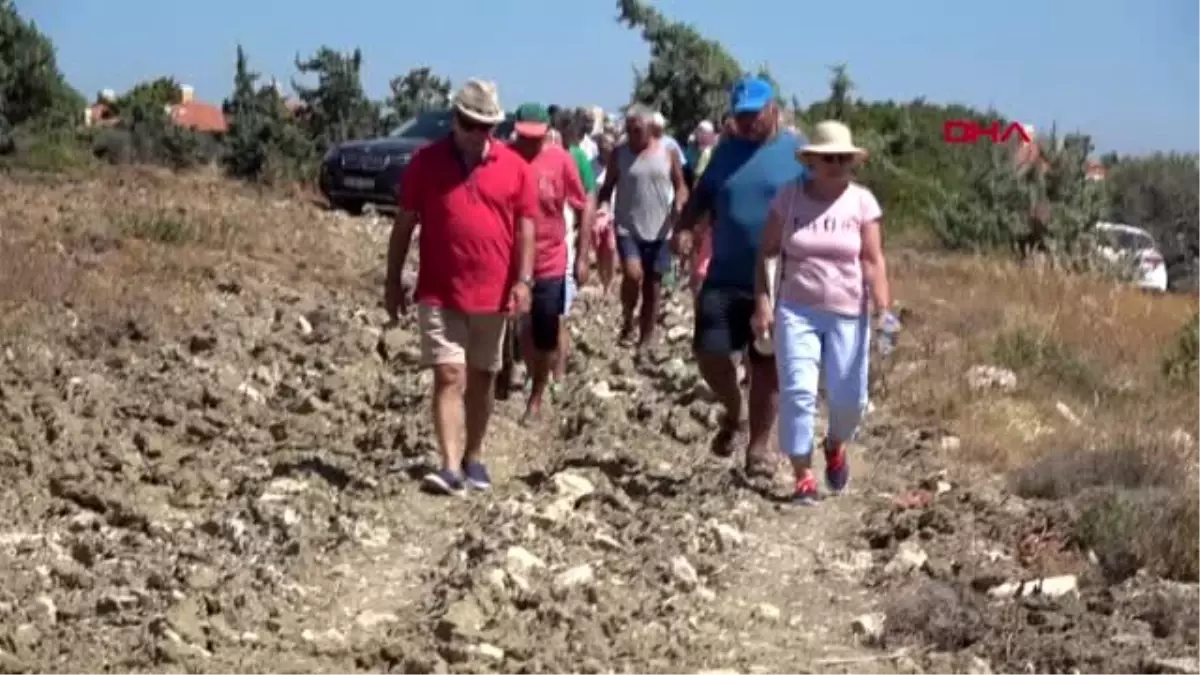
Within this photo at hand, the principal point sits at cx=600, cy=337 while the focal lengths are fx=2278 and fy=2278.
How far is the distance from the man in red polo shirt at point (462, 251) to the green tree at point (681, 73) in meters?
26.1

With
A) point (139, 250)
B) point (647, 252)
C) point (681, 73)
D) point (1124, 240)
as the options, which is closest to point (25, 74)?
point (681, 73)

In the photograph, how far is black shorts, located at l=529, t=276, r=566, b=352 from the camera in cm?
1108

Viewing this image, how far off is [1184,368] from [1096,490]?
18.6 feet

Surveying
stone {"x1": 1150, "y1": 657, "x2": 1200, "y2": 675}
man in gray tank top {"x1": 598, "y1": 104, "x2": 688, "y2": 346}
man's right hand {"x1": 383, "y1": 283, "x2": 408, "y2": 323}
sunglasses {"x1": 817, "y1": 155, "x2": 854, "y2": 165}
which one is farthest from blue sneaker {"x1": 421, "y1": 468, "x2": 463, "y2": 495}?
man in gray tank top {"x1": 598, "y1": 104, "x2": 688, "y2": 346}

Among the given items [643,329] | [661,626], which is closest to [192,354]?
[643,329]

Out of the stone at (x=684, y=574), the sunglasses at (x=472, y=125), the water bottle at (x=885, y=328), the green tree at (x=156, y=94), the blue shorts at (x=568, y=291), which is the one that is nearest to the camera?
the stone at (x=684, y=574)

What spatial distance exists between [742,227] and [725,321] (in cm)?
41

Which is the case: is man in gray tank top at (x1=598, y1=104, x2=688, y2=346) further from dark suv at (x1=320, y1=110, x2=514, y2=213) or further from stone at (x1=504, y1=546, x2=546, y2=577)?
dark suv at (x1=320, y1=110, x2=514, y2=213)

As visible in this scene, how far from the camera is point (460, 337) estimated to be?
30.5ft

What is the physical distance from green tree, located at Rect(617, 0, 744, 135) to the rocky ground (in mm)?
22238

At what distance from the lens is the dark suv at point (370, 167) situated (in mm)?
26875

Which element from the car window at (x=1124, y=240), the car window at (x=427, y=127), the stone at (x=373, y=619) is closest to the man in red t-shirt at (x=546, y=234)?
the stone at (x=373, y=619)

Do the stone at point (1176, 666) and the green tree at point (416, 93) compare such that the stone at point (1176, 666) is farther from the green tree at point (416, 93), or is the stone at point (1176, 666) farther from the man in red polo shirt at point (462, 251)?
the green tree at point (416, 93)

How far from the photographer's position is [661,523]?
344 inches
